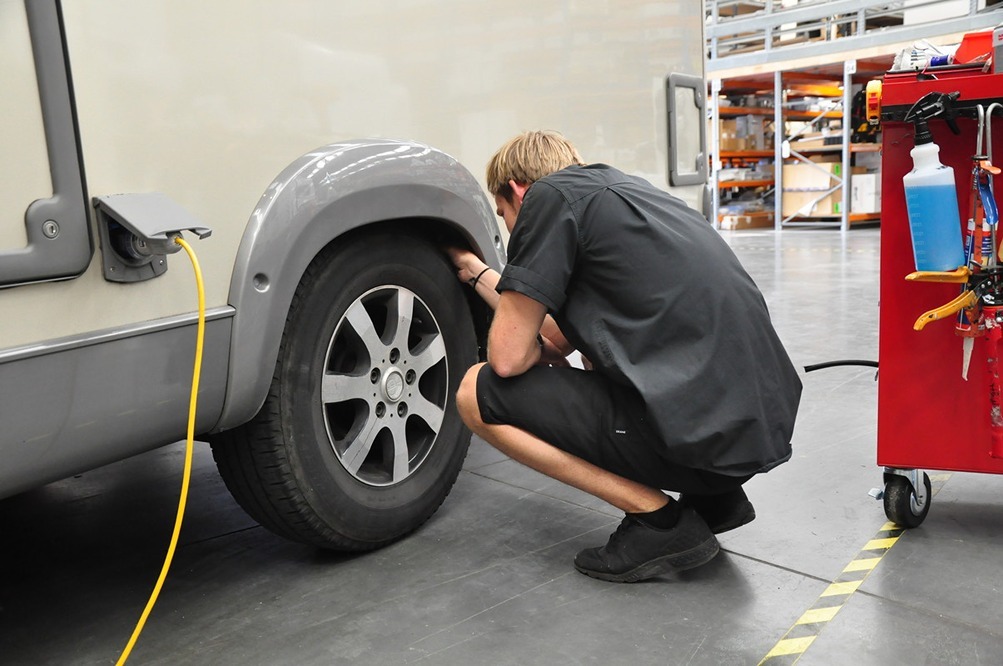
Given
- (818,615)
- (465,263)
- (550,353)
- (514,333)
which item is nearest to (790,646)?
(818,615)

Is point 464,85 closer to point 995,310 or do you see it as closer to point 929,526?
point 995,310

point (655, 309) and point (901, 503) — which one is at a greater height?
point (655, 309)

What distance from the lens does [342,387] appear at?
6.63 ft

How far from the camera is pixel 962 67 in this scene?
2023 mm

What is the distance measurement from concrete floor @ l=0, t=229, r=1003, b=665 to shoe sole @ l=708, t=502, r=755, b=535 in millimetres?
55

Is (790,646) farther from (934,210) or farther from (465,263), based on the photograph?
(465,263)

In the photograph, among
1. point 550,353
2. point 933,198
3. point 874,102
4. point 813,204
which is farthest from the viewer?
point 813,204

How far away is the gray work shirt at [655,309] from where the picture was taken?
189 centimetres

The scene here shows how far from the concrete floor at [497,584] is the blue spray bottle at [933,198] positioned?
73 cm

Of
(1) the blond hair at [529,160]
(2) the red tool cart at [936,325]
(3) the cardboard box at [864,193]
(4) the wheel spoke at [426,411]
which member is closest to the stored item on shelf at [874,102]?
(2) the red tool cart at [936,325]

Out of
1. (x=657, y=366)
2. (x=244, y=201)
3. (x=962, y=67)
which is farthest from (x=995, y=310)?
(x=244, y=201)

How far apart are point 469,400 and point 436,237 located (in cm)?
47

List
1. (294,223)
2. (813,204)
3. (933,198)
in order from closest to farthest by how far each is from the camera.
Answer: (294,223)
(933,198)
(813,204)

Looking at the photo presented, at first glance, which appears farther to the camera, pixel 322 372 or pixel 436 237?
pixel 436 237
